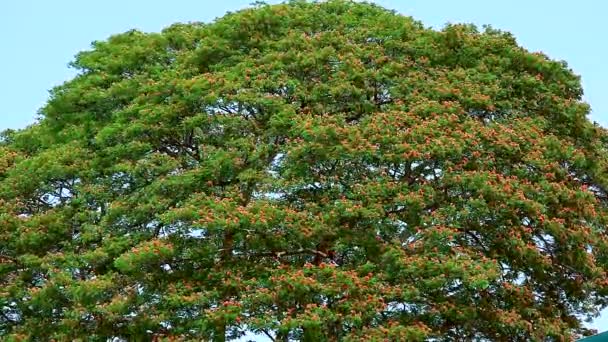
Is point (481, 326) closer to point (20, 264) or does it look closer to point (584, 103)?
point (584, 103)

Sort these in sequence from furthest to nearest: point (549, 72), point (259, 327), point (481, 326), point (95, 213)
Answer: point (549, 72) → point (95, 213) → point (481, 326) → point (259, 327)

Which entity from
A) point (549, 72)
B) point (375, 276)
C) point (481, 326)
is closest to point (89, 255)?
point (375, 276)

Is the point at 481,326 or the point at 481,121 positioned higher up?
the point at 481,121

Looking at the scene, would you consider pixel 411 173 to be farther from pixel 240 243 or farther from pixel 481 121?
pixel 240 243

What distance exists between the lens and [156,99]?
1816 centimetres

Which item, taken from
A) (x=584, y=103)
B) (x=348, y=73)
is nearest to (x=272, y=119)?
(x=348, y=73)

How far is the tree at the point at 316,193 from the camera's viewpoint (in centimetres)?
1559

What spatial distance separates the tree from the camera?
15.6 metres

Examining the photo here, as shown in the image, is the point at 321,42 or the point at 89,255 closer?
the point at 89,255

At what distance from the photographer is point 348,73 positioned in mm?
17844

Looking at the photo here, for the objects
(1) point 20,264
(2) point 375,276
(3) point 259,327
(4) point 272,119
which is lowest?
(3) point 259,327

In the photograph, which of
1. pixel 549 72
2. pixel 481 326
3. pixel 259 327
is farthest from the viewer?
pixel 549 72

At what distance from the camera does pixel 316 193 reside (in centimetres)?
1644

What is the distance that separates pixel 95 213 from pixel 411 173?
5904 mm
